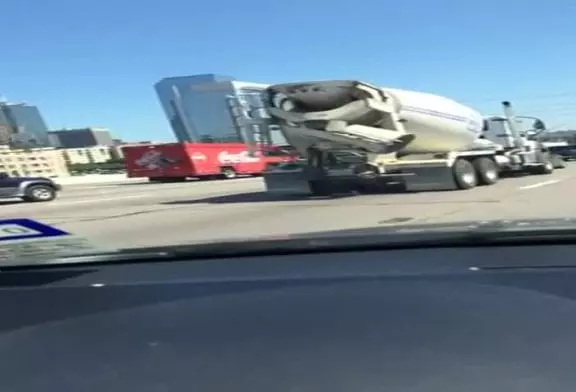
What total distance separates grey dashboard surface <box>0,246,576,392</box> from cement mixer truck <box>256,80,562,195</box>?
53.7 feet

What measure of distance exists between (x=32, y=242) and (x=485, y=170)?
67.4ft

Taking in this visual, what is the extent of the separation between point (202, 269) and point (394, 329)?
724mm

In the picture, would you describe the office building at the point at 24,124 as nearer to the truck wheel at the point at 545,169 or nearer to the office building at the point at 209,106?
the office building at the point at 209,106

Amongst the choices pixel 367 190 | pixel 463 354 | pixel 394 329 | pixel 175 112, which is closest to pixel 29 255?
pixel 394 329

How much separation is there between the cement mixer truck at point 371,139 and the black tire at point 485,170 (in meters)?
0.03

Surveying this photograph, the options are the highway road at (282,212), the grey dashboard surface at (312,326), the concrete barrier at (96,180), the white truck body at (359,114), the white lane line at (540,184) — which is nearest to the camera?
the grey dashboard surface at (312,326)

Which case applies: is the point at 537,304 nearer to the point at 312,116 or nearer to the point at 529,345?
the point at 529,345

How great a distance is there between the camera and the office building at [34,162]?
60.3 metres

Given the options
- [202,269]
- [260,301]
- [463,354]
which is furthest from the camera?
[202,269]

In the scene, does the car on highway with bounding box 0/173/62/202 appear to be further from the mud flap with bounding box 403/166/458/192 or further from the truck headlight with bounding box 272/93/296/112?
the mud flap with bounding box 403/166/458/192

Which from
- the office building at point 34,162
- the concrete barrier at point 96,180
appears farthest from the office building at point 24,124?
the concrete barrier at point 96,180

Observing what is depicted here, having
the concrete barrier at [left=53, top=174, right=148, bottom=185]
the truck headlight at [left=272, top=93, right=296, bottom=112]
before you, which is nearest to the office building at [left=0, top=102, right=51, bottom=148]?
the concrete barrier at [left=53, top=174, right=148, bottom=185]

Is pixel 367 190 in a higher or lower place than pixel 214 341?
lower

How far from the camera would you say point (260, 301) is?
2.04m
